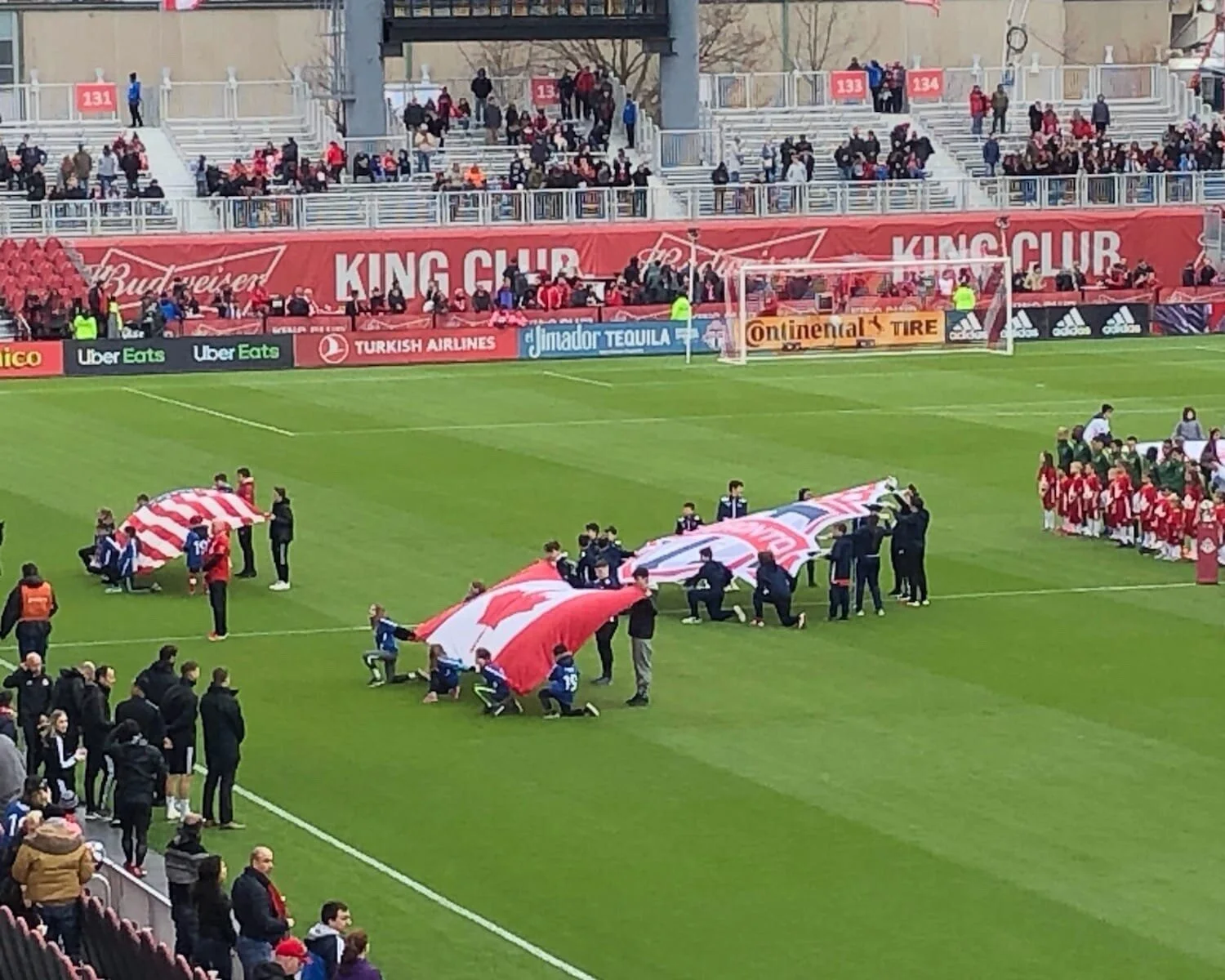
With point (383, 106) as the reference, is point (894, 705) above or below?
below

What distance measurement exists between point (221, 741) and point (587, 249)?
42.9 meters

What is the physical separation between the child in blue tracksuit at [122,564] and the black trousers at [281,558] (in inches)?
55.1

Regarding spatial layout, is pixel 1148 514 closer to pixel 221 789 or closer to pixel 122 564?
pixel 122 564

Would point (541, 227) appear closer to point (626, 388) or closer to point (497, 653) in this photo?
point (626, 388)

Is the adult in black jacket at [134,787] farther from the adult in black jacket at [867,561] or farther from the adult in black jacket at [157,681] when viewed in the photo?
the adult in black jacket at [867,561]

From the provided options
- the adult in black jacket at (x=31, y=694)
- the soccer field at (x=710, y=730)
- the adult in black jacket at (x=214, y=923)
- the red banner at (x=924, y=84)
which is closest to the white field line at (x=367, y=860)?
the soccer field at (x=710, y=730)

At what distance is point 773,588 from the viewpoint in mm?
31922

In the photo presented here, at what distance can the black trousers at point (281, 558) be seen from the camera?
113 feet

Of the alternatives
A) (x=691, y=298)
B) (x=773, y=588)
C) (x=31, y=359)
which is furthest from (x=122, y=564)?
(x=691, y=298)

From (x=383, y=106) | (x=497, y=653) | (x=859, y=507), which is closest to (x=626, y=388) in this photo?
(x=383, y=106)

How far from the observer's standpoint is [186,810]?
77.1ft

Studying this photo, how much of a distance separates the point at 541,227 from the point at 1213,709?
130 feet

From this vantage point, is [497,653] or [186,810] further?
[497,653]

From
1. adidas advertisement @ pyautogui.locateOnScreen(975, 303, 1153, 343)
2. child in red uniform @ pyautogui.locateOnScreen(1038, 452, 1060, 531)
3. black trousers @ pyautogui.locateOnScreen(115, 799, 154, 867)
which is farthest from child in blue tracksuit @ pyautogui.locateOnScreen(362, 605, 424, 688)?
adidas advertisement @ pyautogui.locateOnScreen(975, 303, 1153, 343)
